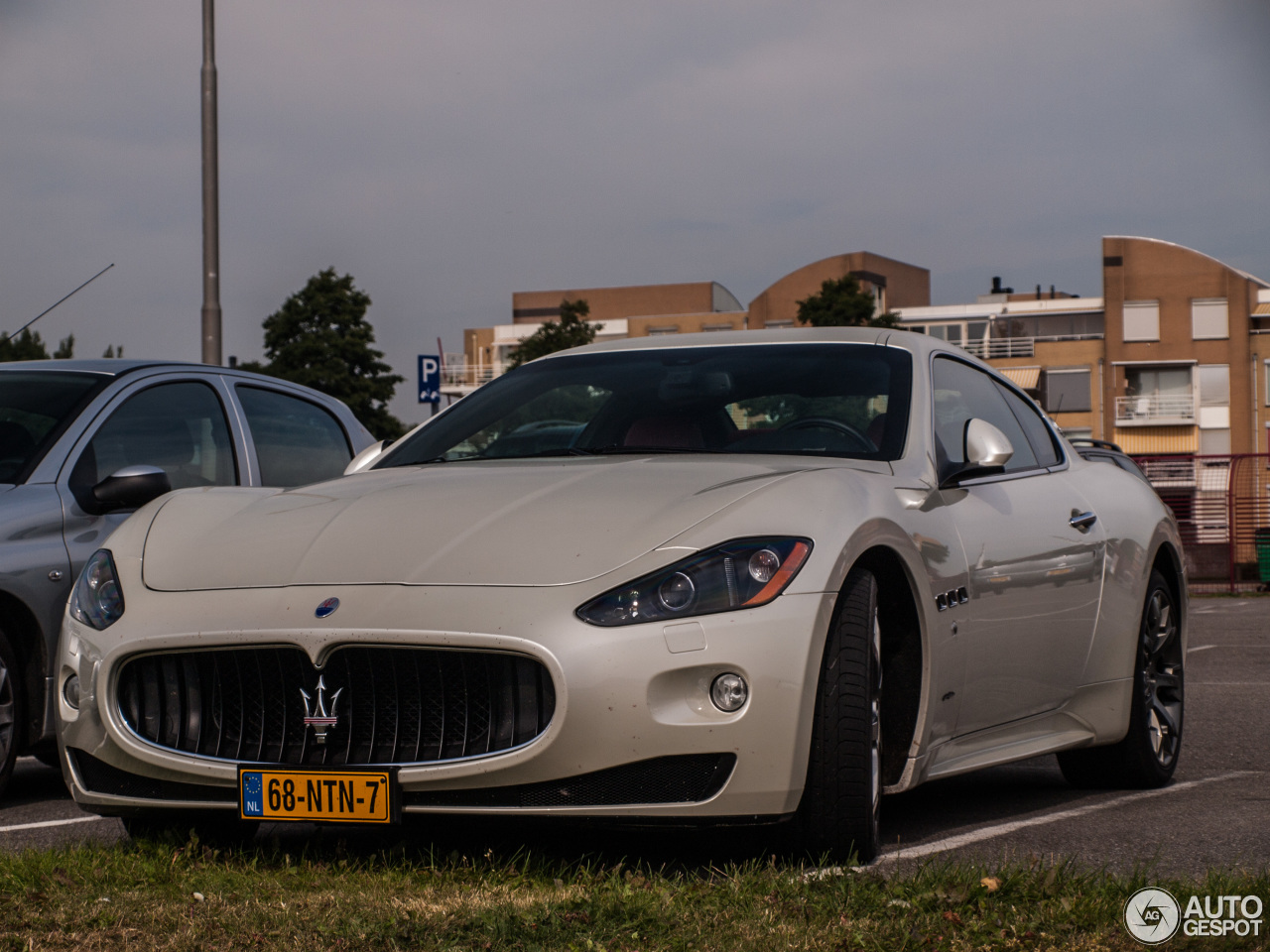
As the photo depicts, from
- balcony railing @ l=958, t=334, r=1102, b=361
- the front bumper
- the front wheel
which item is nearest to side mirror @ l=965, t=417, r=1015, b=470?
the front bumper

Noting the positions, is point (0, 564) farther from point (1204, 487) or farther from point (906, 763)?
point (1204, 487)

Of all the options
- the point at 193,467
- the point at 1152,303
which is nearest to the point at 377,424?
the point at 1152,303

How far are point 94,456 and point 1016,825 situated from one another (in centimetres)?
379

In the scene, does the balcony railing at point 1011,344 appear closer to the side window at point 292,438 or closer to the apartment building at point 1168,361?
the apartment building at point 1168,361

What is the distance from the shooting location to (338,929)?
3.51 metres

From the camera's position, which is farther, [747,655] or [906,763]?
[906,763]

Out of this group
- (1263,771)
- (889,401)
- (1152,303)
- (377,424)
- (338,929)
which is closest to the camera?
(338,929)

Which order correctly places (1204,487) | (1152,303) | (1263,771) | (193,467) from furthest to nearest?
(1152,303) < (1204,487) < (193,467) < (1263,771)

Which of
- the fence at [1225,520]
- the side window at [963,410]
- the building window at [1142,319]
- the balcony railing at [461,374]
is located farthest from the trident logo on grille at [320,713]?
the balcony railing at [461,374]

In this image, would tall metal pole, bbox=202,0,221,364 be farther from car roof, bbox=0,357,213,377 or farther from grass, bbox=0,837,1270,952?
grass, bbox=0,837,1270,952

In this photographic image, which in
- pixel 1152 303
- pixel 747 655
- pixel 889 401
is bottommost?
pixel 747 655

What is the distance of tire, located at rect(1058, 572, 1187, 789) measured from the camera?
6.13 m

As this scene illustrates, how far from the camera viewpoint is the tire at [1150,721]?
6133 millimetres

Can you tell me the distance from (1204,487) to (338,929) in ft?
90.6
